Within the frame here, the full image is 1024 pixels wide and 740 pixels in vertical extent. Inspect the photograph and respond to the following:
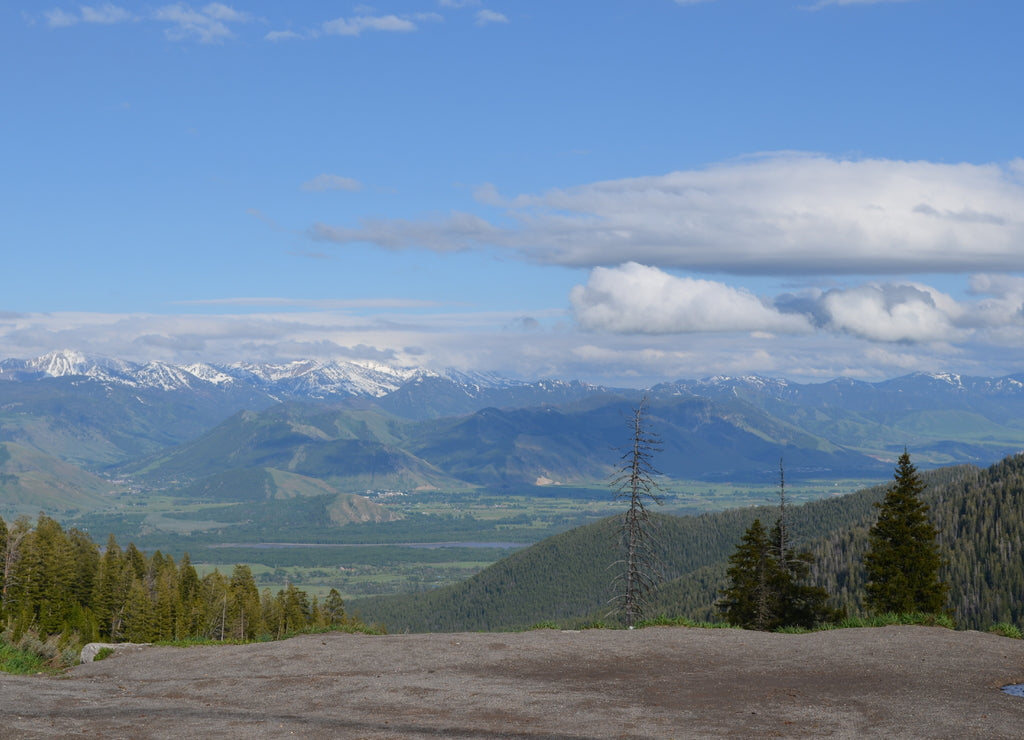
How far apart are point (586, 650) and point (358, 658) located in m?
9.02

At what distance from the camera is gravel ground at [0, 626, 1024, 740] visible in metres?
23.4

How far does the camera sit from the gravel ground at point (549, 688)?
76.7 feet

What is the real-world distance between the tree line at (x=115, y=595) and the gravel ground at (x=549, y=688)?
4749 cm

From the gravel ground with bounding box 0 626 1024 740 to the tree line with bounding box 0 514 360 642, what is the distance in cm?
4749

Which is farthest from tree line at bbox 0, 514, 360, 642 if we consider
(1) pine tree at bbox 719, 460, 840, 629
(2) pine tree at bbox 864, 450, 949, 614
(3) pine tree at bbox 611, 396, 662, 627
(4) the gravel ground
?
(2) pine tree at bbox 864, 450, 949, 614

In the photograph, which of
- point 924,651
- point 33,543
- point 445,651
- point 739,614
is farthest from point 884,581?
point 33,543

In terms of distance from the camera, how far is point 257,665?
3322cm

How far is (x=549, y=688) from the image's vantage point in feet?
92.3

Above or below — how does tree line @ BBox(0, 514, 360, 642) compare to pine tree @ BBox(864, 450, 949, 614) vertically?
below

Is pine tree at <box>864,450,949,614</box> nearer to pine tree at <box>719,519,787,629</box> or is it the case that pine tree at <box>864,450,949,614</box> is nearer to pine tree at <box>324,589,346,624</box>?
pine tree at <box>719,519,787,629</box>

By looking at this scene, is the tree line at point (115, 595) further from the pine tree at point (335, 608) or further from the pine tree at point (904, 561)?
the pine tree at point (904, 561)

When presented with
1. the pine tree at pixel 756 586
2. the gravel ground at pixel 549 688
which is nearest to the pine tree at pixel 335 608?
the pine tree at pixel 756 586

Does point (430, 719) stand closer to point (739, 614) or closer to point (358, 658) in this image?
point (358, 658)

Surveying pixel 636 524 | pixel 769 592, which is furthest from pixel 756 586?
pixel 636 524
